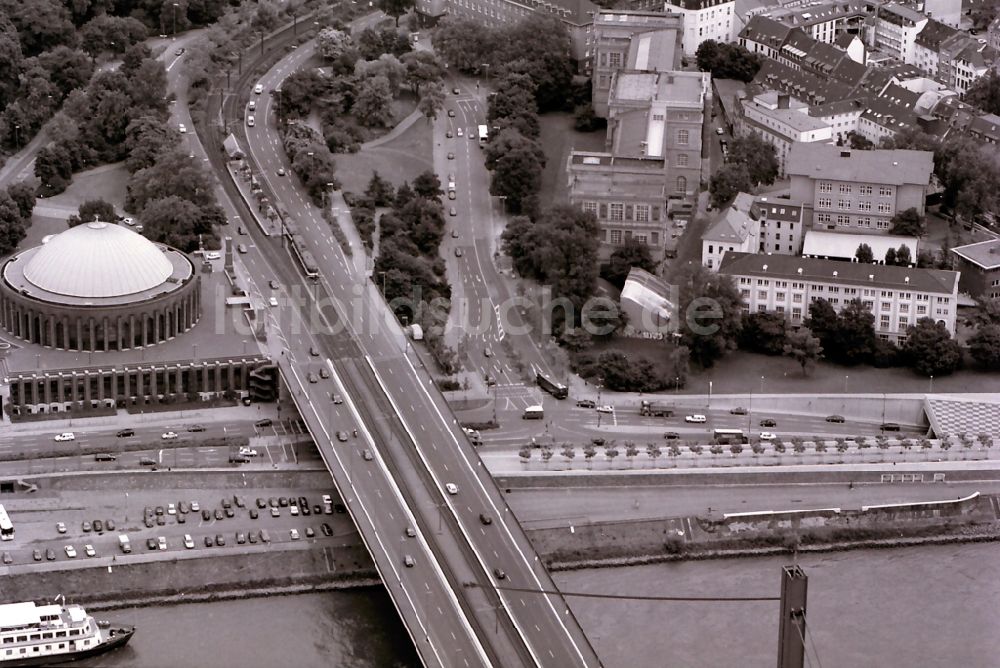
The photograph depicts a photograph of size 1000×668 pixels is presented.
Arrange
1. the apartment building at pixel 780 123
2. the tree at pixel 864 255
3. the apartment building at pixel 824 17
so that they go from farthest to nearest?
1. the apartment building at pixel 824 17
2. the apartment building at pixel 780 123
3. the tree at pixel 864 255

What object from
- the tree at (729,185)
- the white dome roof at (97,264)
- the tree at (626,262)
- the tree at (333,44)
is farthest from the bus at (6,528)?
the tree at (333,44)

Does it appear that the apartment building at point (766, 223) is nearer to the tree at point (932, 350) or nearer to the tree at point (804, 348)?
the tree at point (804, 348)

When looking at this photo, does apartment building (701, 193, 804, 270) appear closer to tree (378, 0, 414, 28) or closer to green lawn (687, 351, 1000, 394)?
green lawn (687, 351, 1000, 394)

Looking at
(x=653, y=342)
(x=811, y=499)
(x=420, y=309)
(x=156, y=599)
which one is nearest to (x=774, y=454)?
(x=811, y=499)

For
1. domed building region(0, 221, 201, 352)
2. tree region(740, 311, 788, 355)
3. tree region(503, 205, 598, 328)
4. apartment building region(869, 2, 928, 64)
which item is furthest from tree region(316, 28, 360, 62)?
tree region(740, 311, 788, 355)

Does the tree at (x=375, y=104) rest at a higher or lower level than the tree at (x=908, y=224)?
higher

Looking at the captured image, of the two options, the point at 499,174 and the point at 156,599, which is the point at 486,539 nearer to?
the point at 156,599
